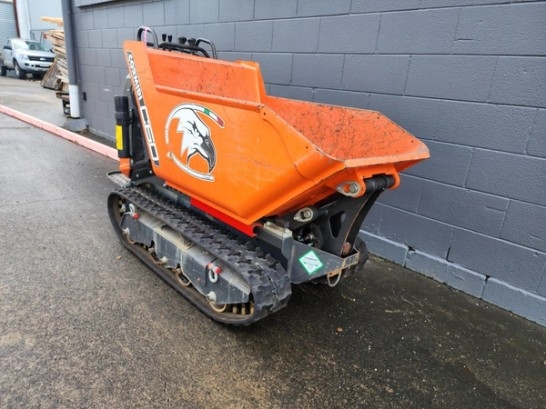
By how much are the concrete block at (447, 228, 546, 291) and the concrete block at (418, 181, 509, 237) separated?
0.25 ft

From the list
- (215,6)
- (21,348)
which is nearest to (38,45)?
(215,6)

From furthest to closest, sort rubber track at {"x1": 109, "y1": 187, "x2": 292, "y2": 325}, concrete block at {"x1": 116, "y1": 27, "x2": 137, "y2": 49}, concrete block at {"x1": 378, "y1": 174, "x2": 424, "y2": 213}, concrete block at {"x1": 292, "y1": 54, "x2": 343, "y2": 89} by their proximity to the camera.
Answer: concrete block at {"x1": 116, "y1": 27, "x2": 137, "y2": 49}, concrete block at {"x1": 292, "y1": 54, "x2": 343, "y2": 89}, concrete block at {"x1": 378, "y1": 174, "x2": 424, "y2": 213}, rubber track at {"x1": 109, "y1": 187, "x2": 292, "y2": 325}

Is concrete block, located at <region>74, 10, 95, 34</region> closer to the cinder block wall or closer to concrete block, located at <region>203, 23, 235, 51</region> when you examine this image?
concrete block, located at <region>203, 23, 235, 51</region>

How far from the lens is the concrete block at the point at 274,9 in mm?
3782

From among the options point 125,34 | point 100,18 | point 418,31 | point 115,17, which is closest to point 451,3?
point 418,31

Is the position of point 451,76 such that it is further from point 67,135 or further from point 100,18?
point 67,135

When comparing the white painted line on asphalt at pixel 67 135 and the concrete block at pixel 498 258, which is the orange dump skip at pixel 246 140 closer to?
the concrete block at pixel 498 258

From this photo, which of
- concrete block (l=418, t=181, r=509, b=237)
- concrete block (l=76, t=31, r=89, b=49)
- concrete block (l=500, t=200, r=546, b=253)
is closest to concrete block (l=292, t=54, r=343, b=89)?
concrete block (l=418, t=181, r=509, b=237)

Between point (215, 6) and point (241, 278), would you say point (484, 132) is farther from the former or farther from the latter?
point (215, 6)

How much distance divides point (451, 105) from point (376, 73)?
70 cm

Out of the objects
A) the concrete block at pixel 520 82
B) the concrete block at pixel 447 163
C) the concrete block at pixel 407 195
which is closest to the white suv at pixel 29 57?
the concrete block at pixel 407 195

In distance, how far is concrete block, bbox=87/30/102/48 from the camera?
7066mm

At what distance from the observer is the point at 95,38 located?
7203 mm

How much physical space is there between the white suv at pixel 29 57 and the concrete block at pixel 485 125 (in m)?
18.9
